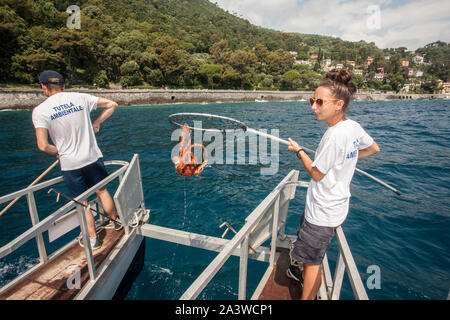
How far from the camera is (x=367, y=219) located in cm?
767

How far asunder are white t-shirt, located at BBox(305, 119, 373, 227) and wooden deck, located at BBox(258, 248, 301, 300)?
1.42m

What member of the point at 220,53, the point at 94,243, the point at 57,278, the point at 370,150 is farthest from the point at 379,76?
the point at 57,278

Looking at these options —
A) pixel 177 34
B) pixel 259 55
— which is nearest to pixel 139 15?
pixel 177 34

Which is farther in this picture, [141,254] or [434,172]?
[434,172]

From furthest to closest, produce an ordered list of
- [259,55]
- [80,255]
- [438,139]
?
1. [259,55]
2. [438,139]
3. [80,255]

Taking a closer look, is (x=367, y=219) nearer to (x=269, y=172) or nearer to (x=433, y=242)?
(x=433, y=242)

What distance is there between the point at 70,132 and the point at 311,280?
4.59 meters

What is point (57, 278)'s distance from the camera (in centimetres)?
376

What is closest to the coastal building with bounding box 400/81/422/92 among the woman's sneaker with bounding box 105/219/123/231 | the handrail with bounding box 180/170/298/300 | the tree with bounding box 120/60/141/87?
the tree with bounding box 120/60/141/87

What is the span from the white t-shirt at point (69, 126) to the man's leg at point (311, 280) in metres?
4.19

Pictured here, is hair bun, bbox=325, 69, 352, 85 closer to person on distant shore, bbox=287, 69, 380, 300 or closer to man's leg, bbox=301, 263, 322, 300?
person on distant shore, bbox=287, 69, 380, 300

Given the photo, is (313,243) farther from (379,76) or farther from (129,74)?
(379,76)

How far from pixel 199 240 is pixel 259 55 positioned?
13811 cm

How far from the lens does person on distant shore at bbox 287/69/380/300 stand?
2.44 m
